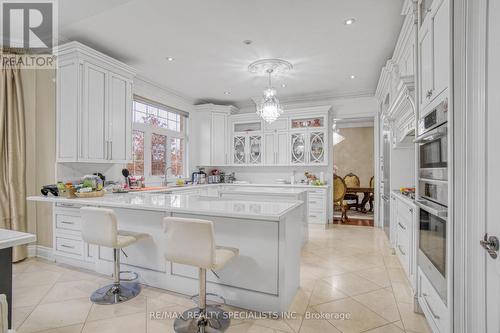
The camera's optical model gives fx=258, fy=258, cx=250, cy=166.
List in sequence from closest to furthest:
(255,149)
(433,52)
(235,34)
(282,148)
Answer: (433,52) → (235,34) → (282,148) → (255,149)

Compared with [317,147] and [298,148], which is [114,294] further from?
[317,147]

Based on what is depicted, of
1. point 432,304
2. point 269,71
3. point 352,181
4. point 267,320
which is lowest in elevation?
point 267,320

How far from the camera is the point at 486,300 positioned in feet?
3.78

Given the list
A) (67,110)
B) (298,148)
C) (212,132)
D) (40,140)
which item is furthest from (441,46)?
(212,132)

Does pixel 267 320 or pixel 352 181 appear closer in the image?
pixel 267 320

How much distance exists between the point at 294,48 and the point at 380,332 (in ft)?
10.5

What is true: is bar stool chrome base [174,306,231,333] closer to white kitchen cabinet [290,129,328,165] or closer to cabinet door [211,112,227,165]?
white kitchen cabinet [290,129,328,165]

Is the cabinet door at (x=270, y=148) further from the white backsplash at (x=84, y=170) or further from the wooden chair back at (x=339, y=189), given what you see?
the white backsplash at (x=84, y=170)

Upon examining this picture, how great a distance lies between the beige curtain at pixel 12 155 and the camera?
125 inches

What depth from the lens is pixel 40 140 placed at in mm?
3441

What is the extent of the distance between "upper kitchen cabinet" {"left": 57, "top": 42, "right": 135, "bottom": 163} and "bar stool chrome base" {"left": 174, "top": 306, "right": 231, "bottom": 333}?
238cm

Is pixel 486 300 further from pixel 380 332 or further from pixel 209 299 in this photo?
pixel 209 299

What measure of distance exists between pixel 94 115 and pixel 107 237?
1975 millimetres

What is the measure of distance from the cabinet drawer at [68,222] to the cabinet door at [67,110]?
0.70 m
